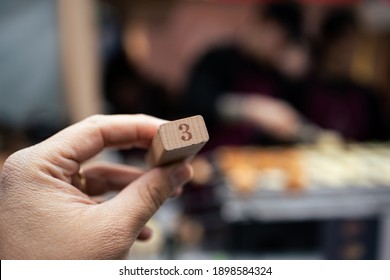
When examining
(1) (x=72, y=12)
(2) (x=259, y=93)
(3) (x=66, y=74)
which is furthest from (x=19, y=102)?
(2) (x=259, y=93)

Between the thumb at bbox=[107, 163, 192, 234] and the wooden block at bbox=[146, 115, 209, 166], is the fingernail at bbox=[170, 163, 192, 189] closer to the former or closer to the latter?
the thumb at bbox=[107, 163, 192, 234]

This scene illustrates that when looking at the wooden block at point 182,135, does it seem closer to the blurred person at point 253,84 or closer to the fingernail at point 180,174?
the fingernail at point 180,174

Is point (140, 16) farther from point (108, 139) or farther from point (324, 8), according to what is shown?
point (108, 139)

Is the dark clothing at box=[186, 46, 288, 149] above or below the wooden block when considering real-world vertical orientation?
below

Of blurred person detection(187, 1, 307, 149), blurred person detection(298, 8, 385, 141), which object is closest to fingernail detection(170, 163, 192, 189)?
blurred person detection(187, 1, 307, 149)

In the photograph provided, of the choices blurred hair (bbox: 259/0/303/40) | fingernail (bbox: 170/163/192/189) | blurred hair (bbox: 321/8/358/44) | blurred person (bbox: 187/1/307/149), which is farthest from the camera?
blurred hair (bbox: 321/8/358/44)

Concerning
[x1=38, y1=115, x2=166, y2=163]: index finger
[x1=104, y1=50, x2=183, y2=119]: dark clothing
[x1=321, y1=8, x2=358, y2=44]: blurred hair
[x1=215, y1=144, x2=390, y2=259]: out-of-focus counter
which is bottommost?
[x1=215, y1=144, x2=390, y2=259]: out-of-focus counter

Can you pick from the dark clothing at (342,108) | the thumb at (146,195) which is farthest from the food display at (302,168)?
the thumb at (146,195)
